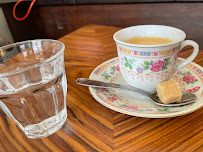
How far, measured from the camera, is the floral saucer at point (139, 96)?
1.19ft

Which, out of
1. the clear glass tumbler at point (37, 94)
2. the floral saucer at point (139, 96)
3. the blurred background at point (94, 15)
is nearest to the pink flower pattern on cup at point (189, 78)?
the floral saucer at point (139, 96)

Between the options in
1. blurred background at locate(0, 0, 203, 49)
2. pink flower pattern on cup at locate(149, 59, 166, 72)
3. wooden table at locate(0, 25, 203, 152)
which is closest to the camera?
wooden table at locate(0, 25, 203, 152)

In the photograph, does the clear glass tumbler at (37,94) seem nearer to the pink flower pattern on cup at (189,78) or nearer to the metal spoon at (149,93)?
the metal spoon at (149,93)

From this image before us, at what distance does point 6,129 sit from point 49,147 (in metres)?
0.13

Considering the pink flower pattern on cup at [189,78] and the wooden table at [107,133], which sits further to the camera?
the pink flower pattern on cup at [189,78]

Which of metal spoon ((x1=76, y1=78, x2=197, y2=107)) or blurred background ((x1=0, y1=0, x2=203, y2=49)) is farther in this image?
blurred background ((x1=0, y1=0, x2=203, y2=49))

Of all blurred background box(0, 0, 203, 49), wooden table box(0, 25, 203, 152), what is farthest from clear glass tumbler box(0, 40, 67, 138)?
blurred background box(0, 0, 203, 49)

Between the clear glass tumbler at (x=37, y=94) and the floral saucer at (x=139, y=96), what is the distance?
0.10 meters

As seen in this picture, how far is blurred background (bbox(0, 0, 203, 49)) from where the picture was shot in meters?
1.41

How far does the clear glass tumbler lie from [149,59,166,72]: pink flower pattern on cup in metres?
0.21

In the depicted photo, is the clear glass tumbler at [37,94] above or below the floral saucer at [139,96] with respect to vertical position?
above

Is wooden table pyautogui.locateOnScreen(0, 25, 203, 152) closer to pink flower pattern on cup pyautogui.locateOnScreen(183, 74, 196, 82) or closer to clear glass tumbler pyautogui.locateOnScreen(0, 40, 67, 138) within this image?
clear glass tumbler pyautogui.locateOnScreen(0, 40, 67, 138)

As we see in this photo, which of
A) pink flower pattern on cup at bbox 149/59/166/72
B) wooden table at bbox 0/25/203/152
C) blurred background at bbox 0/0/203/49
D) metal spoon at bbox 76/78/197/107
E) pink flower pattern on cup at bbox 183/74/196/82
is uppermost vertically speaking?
pink flower pattern on cup at bbox 149/59/166/72

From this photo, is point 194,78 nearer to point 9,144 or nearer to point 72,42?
point 9,144
